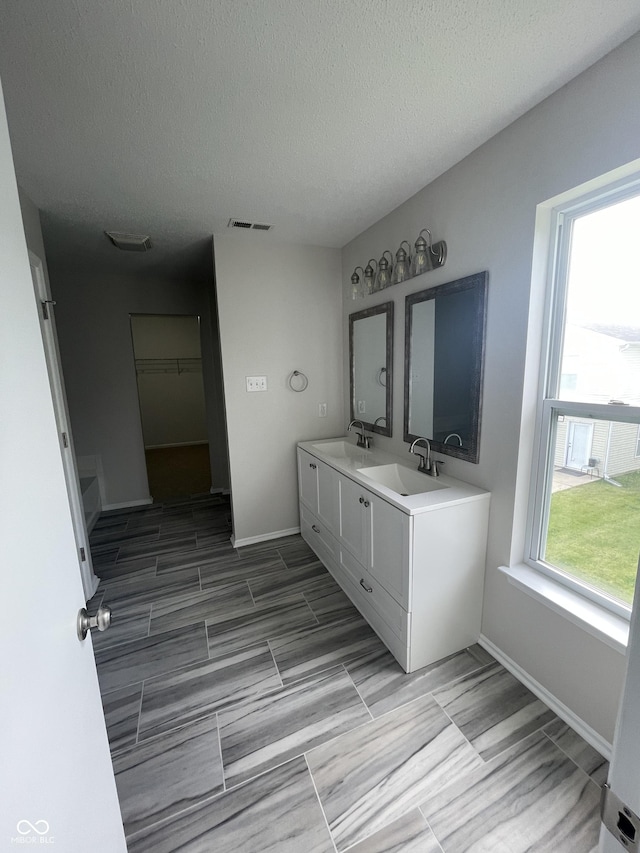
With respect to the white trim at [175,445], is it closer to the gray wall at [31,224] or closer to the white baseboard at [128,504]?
the white baseboard at [128,504]

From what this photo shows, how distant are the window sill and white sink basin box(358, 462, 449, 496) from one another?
57cm

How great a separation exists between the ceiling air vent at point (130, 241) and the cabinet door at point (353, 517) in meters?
2.32

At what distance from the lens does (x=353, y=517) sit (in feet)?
6.98

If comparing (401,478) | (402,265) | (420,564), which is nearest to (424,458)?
(401,478)

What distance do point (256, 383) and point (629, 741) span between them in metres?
2.71

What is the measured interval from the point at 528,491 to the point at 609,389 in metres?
0.56

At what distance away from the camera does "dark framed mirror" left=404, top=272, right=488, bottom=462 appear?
177 centimetres

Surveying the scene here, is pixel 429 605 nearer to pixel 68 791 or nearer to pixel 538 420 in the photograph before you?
pixel 538 420

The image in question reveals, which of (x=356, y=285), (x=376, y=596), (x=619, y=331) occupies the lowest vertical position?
(x=376, y=596)

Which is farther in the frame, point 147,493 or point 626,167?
point 147,493

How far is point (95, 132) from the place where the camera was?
1466 millimetres

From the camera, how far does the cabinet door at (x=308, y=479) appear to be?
2709 millimetres

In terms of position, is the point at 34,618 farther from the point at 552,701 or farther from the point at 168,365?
the point at 168,365

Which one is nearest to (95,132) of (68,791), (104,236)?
(104,236)
